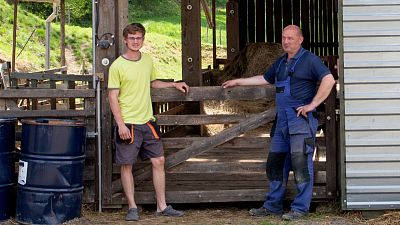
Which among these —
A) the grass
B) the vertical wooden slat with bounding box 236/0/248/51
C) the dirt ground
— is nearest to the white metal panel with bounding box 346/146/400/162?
the dirt ground

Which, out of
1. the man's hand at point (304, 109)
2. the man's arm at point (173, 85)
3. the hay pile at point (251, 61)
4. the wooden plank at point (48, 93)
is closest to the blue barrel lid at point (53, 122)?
the wooden plank at point (48, 93)

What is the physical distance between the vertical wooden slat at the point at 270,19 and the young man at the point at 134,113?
8716mm

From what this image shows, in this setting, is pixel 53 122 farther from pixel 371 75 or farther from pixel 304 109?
pixel 371 75

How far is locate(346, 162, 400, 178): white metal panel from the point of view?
23.1 feet

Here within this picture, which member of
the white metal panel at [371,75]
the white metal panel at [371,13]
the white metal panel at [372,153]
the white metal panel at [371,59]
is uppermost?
the white metal panel at [371,13]

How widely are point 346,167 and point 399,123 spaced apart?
62cm

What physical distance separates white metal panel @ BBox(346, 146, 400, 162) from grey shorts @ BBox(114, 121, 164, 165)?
5.72ft

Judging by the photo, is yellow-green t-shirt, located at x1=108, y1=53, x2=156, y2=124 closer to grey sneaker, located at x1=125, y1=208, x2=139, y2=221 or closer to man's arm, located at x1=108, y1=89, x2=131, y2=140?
man's arm, located at x1=108, y1=89, x2=131, y2=140

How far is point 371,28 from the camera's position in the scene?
23.1ft

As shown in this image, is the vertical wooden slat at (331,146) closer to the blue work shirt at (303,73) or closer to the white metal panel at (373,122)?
the white metal panel at (373,122)

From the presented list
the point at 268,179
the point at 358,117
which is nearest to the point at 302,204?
the point at 268,179

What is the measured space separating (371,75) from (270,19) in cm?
902

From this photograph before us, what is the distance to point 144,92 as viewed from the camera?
7.11 m

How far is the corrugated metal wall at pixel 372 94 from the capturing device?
703 centimetres
